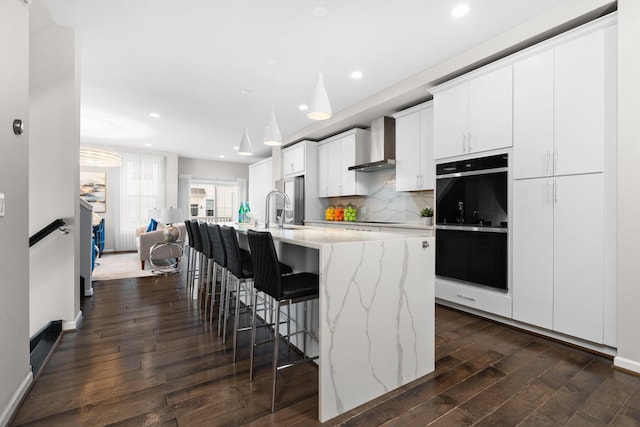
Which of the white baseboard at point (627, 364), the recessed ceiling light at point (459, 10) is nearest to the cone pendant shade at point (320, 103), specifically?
the recessed ceiling light at point (459, 10)

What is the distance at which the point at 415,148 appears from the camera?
160 inches

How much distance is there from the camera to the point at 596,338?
2.25 m

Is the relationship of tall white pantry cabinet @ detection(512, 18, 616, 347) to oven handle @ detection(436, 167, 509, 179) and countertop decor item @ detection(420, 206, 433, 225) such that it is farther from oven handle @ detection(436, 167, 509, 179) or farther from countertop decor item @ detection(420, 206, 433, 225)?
countertop decor item @ detection(420, 206, 433, 225)

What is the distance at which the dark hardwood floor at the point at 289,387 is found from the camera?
1566mm

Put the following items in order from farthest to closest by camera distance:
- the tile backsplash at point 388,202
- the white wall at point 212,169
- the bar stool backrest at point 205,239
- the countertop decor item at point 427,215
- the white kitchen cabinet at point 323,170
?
the white wall at point 212,169
the white kitchen cabinet at point 323,170
the tile backsplash at point 388,202
the countertop decor item at point 427,215
the bar stool backrest at point 205,239

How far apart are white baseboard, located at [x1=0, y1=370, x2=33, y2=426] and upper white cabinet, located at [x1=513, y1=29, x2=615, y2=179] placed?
3725mm

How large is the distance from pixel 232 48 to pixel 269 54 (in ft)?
1.21

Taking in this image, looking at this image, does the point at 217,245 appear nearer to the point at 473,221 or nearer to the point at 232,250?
the point at 232,250

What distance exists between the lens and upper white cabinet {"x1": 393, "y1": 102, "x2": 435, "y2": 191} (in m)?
3.90

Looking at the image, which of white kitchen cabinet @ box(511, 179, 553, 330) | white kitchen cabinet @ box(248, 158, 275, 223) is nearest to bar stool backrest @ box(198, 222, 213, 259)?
white kitchen cabinet @ box(511, 179, 553, 330)

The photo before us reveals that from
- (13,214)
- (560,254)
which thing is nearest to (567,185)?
(560,254)

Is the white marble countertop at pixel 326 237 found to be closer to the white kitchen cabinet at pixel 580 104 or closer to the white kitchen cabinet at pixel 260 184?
the white kitchen cabinet at pixel 580 104

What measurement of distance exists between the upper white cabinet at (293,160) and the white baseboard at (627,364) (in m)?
4.95

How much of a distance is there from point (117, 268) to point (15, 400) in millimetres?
4432
